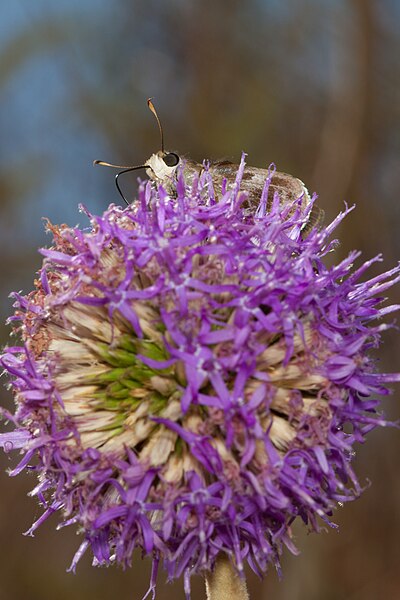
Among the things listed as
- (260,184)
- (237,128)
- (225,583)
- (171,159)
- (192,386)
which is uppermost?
(237,128)

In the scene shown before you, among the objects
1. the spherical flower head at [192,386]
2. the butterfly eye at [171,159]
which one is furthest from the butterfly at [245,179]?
the spherical flower head at [192,386]

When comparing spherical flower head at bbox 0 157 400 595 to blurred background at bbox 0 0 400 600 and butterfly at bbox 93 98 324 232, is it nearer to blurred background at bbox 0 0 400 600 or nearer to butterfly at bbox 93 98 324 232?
butterfly at bbox 93 98 324 232

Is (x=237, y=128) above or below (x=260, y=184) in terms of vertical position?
above

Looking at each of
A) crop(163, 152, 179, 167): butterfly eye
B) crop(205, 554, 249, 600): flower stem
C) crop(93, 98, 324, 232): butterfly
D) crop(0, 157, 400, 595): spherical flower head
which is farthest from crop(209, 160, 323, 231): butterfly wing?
crop(205, 554, 249, 600): flower stem

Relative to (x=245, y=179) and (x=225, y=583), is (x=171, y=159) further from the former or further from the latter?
(x=225, y=583)

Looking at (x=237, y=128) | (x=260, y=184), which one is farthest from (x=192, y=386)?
(x=237, y=128)
